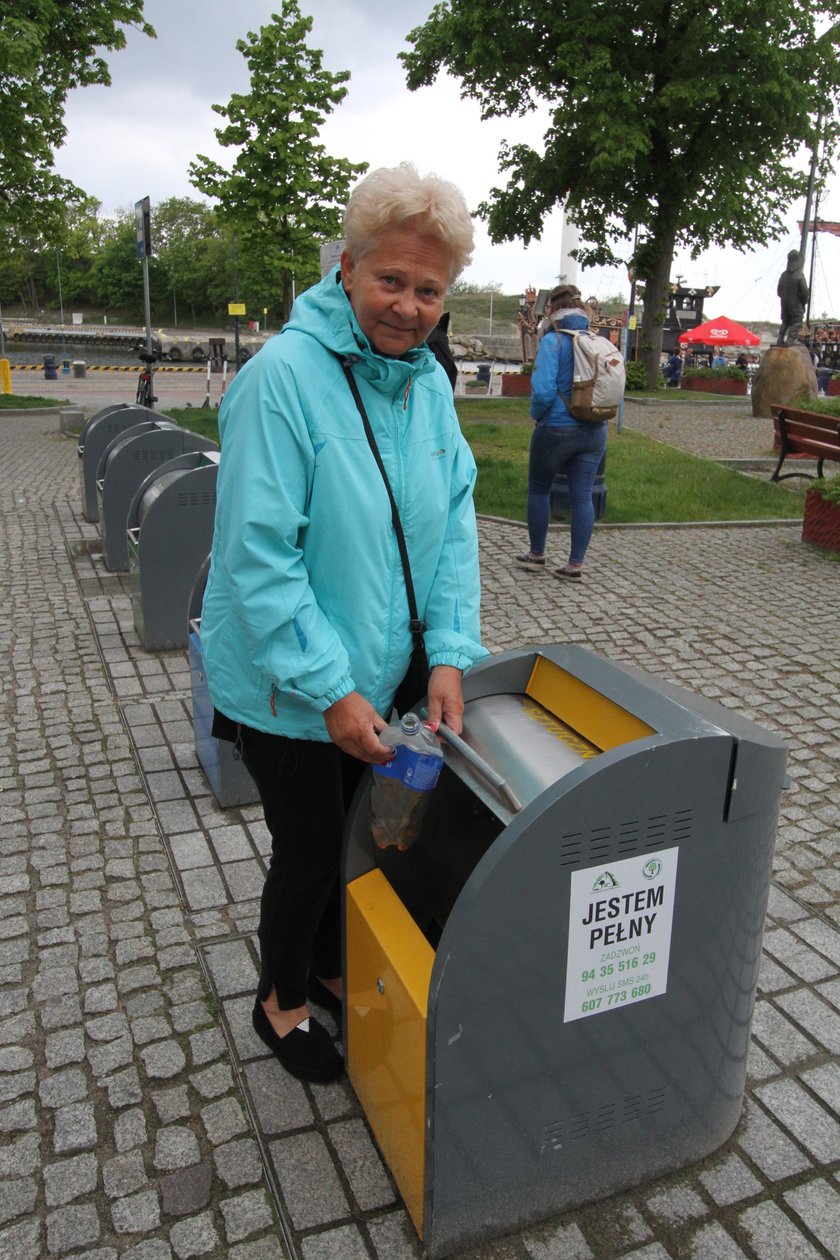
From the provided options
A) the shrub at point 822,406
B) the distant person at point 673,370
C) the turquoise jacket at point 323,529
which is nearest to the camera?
the turquoise jacket at point 323,529

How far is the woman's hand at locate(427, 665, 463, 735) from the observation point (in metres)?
2.26

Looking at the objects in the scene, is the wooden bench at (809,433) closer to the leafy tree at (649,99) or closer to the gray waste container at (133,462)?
the gray waste container at (133,462)

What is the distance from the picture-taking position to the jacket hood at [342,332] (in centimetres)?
211

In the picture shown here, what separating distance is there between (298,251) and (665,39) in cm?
1058

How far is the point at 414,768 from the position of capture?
2090 mm

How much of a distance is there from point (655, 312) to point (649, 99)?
4686 millimetres

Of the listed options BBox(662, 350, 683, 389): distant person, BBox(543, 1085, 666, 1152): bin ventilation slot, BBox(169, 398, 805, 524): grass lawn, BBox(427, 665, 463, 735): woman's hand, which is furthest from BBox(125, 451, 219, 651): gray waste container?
BBox(662, 350, 683, 389): distant person

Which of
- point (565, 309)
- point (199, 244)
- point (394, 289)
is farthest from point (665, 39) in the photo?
point (199, 244)

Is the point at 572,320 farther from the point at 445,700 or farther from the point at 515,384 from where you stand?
the point at 515,384

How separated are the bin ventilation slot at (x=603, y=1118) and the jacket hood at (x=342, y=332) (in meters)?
1.59

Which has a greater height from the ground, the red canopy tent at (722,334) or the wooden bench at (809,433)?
the red canopy tent at (722,334)

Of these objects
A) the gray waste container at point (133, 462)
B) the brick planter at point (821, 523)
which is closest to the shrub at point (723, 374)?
the brick planter at point (821, 523)

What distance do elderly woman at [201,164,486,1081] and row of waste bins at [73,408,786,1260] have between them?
0.16 m

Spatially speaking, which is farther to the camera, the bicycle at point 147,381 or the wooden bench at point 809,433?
the bicycle at point 147,381
